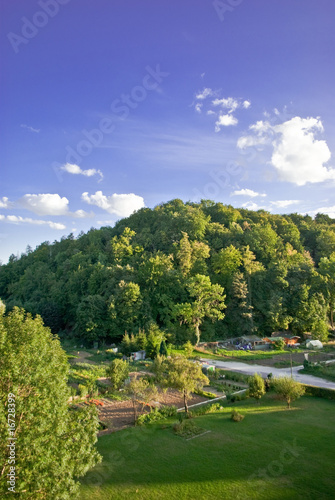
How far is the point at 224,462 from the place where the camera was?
41.7 ft

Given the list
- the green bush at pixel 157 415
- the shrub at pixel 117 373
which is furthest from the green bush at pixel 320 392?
the shrub at pixel 117 373

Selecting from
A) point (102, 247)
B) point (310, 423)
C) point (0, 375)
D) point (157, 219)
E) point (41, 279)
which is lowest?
point (310, 423)

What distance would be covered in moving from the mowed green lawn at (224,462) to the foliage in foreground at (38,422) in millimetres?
3043

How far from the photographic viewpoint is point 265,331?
44.8m

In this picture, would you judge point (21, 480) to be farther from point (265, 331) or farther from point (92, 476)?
point (265, 331)

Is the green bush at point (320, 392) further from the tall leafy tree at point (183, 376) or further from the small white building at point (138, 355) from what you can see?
the small white building at point (138, 355)

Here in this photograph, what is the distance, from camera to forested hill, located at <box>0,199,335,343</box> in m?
42.1

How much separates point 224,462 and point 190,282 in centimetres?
2999

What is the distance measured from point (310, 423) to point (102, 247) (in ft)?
166

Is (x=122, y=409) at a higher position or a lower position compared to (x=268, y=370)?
higher

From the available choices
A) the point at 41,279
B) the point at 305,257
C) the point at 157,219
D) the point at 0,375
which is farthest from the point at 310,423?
the point at 41,279

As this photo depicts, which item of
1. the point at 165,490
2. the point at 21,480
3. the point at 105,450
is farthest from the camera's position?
the point at 105,450

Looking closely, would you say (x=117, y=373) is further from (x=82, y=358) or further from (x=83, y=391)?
(x=82, y=358)

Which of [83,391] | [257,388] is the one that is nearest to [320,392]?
[257,388]
